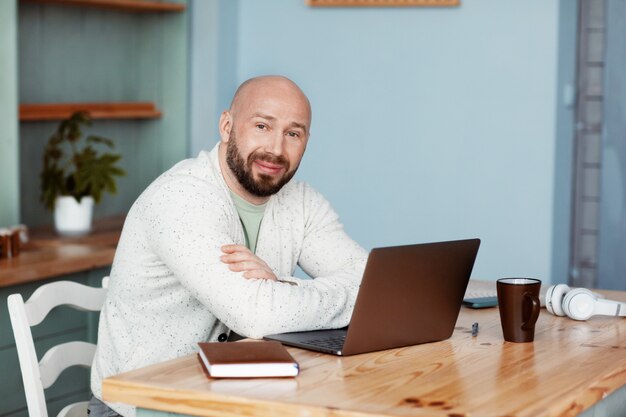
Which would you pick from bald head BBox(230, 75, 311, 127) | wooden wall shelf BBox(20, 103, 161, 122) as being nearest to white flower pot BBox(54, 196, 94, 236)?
wooden wall shelf BBox(20, 103, 161, 122)

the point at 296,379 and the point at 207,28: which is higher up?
the point at 207,28

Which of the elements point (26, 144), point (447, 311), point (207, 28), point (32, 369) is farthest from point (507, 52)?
point (32, 369)

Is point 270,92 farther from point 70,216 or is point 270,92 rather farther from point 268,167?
point 70,216

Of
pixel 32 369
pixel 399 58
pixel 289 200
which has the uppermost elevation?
pixel 399 58

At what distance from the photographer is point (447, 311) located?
218 cm

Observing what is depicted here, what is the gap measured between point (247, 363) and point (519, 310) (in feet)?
2.08

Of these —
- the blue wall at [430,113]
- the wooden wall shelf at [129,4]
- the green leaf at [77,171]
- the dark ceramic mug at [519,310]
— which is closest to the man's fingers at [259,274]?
the dark ceramic mug at [519,310]

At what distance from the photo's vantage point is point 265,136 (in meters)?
2.49

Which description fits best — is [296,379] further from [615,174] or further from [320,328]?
[615,174]

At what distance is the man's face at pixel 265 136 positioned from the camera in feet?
8.11

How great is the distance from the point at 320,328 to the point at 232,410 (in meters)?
0.58

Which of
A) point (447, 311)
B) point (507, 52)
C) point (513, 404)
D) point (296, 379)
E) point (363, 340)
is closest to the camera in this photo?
point (513, 404)

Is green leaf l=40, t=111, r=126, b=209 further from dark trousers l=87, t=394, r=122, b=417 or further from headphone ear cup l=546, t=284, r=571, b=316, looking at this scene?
headphone ear cup l=546, t=284, r=571, b=316

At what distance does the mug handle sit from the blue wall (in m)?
2.42
